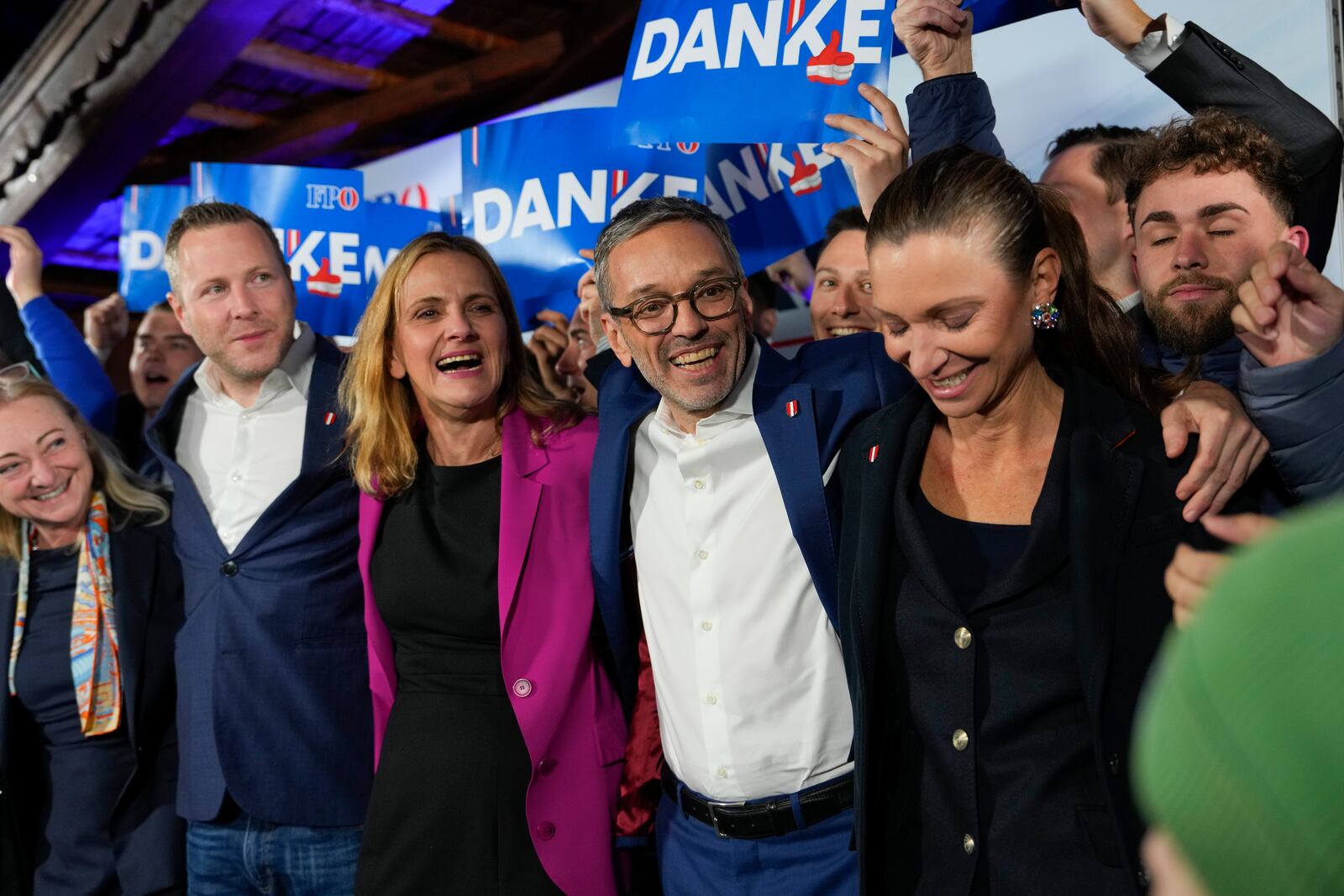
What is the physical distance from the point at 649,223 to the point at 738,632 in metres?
0.82

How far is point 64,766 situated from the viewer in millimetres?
2844

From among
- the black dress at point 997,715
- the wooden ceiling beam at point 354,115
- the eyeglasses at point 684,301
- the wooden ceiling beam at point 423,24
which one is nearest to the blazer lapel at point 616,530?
the eyeglasses at point 684,301

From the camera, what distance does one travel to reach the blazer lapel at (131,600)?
2.80 meters

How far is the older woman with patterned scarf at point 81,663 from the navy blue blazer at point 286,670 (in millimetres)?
168

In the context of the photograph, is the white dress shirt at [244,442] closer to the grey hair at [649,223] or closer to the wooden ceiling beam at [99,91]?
the grey hair at [649,223]

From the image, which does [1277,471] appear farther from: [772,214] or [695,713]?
[772,214]

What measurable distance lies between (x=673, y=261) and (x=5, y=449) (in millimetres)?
1912

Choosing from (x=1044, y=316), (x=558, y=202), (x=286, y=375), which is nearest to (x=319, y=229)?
(x=558, y=202)

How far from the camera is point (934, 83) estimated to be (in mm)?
2064

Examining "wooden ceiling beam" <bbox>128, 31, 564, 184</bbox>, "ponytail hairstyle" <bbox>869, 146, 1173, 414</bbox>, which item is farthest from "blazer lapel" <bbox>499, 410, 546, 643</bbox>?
"wooden ceiling beam" <bbox>128, 31, 564, 184</bbox>

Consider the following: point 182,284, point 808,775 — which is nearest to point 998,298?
point 808,775

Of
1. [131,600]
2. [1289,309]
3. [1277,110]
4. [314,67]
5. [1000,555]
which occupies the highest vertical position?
[314,67]

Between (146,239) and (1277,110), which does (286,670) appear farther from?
(146,239)

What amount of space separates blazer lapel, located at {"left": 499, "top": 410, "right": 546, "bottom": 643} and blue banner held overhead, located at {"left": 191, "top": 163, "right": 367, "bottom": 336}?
2.29m
